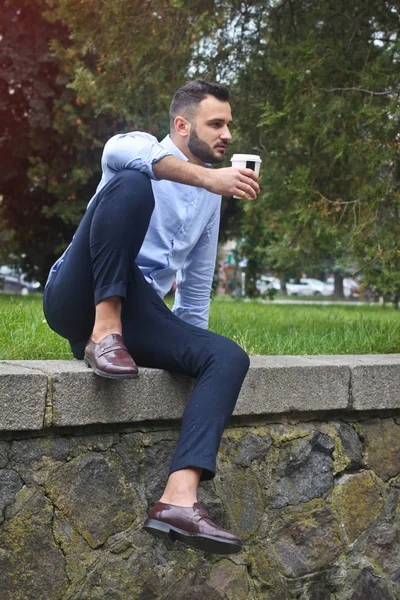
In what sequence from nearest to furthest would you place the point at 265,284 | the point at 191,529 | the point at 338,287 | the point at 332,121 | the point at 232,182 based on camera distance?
1. the point at 191,529
2. the point at 232,182
3. the point at 332,121
4. the point at 265,284
5. the point at 338,287

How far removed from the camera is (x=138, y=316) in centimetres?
309

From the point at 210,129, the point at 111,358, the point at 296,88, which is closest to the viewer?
the point at 111,358

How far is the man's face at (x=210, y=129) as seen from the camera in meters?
3.38

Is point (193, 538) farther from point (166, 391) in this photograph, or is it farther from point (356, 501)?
point (356, 501)

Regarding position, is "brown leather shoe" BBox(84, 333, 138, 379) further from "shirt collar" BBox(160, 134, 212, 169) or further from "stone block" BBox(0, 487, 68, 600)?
"shirt collar" BBox(160, 134, 212, 169)

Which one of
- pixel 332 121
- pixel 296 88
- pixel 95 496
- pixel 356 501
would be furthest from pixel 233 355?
pixel 296 88

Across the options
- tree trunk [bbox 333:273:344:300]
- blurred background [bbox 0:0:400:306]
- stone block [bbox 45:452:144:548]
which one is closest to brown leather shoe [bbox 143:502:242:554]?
stone block [bbox 45:452:144:548]

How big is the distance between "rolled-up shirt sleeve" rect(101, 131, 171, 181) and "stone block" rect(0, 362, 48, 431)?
2.65 feet

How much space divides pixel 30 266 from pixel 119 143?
15.4 m

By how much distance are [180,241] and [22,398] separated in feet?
3.28

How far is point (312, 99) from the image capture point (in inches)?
236

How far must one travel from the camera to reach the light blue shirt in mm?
3357

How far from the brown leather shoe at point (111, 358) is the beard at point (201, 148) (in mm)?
900

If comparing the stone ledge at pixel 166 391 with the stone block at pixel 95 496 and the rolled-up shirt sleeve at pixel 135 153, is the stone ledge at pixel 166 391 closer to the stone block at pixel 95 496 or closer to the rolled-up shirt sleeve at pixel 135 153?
the stone block at pixel 95 496
